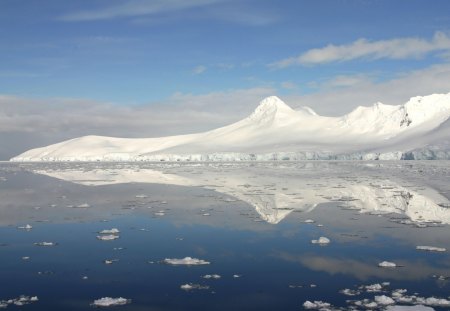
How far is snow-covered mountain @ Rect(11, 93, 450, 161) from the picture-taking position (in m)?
115

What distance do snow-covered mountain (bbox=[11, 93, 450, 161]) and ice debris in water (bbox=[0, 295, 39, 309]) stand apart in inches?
3960

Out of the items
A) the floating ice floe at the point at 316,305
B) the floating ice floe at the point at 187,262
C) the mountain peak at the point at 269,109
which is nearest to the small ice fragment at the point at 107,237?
the floating ice floe at the point at 187,262

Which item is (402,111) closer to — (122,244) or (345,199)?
(345,199)

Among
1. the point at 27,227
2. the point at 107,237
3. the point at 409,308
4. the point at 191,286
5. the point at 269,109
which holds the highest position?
the point at 269,109

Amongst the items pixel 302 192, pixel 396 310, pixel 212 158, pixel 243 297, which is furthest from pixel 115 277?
pixel 212 158

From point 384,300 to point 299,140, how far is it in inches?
5331

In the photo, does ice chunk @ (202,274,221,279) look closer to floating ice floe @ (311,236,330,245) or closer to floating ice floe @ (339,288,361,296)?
floating ice floe @ (339,288,361,296)

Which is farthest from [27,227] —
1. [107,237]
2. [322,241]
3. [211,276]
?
[322,241]

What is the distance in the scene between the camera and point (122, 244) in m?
14.2

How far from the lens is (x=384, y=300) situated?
884 centimetres

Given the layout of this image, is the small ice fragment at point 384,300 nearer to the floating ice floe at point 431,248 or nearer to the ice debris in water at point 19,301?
the floating ice floe at point 431,248

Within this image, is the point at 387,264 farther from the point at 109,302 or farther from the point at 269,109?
the point at 269,109

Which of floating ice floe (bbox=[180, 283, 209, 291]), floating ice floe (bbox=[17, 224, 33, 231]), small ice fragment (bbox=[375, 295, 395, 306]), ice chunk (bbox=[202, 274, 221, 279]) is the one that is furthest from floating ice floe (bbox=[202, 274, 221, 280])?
floating ice floe (bbox=[17, 224, 33, 231])

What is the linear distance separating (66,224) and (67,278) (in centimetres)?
726
